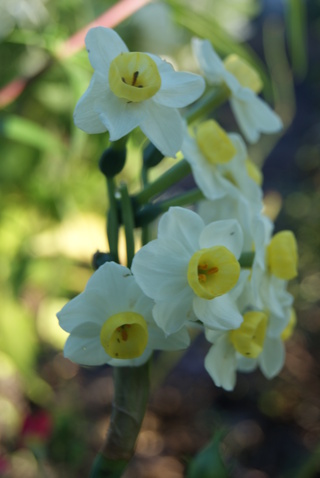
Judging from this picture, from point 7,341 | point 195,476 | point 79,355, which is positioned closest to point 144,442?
point 7,341

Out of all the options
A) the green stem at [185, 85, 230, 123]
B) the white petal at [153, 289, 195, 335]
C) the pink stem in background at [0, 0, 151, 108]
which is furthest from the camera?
the pink stem in background at [0, 0, 151, 108]

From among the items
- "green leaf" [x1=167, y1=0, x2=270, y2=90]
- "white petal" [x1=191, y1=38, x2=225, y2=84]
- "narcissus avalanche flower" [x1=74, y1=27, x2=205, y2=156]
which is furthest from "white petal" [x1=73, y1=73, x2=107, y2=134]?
"green leaf" [x1=167, y1=0, x2=270, y2=90]

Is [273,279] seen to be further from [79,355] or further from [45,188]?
[45,188]

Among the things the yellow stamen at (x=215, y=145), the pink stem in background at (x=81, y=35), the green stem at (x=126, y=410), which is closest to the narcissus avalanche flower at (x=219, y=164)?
the yellow stamen at (x=215, y=145)

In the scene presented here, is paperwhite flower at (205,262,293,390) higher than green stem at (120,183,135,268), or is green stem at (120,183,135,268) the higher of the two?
green stem at (120,183,135,268)

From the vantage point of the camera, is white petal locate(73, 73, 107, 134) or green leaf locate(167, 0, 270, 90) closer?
white petal locate(73, 73, 107, 134)

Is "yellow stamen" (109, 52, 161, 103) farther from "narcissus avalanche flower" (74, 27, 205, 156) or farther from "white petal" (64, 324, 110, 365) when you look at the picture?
"white petal" (64, 324, 110, 365)

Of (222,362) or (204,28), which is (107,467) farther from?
(204,28)

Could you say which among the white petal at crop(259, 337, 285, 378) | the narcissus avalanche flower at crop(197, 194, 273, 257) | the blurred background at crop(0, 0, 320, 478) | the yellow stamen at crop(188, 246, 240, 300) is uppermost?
the yellow stamen at crop(188, 246, 240, 300)
